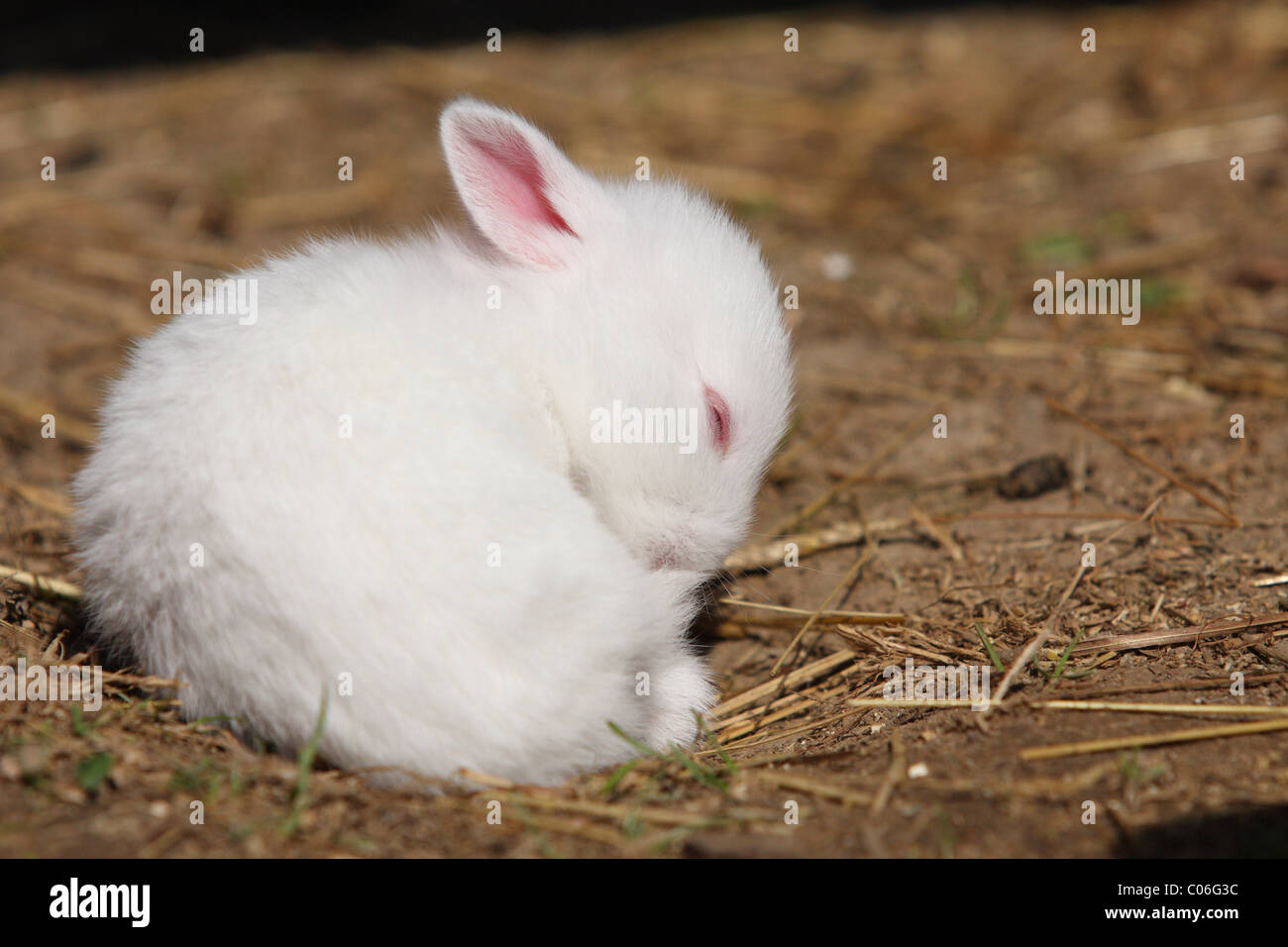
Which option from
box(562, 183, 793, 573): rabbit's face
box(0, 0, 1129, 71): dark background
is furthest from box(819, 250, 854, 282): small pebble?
box(0, 0, 1129, 71): dark background

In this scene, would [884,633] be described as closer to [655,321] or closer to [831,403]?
[655,321]

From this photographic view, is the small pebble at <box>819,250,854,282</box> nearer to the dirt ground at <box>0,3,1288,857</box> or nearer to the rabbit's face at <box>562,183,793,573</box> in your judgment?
the dirt ground at <box>0,3,1288,857</box>

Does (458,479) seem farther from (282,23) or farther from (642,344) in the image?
(282,23)

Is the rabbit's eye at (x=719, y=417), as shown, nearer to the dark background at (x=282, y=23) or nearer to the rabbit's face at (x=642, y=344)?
the rabbit's face at (x=642, y=344)

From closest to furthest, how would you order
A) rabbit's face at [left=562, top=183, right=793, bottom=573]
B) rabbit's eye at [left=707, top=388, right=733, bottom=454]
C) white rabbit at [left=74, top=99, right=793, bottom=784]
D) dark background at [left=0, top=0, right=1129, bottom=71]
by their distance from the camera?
1. white rabbit at [left=74, top=99, right=793, bottom=784]
2. rabbit's face at [left=562, top=183, right=793, bottom=573]
3. rabbit's eye at [left=707, top=388, right=733, bottom=454]
4. dark background at [left=0, top=0, right=1129, bottom=71]

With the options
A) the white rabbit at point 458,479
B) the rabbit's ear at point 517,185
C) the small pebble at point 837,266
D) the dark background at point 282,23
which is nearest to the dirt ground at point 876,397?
the small pebble at point 837,266
